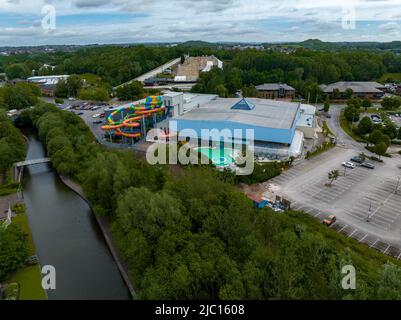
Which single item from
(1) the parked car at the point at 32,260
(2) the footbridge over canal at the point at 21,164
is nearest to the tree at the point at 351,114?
(2) the footbridge over canal at the point at 21,164

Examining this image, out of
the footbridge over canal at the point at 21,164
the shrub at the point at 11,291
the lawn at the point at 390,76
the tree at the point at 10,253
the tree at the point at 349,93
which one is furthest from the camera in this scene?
the lawn at the point at 390,76

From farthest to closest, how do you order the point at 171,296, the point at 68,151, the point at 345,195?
1. the point at 68,151
2. the point at 345,195
3. the point at 171,296

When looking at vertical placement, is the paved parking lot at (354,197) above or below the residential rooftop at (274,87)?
below

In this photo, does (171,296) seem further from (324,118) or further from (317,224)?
(324,118)

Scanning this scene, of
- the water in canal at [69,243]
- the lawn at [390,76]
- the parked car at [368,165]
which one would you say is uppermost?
the lawn at [390,76]

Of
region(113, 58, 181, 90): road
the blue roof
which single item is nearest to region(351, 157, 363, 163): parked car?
the blue roof

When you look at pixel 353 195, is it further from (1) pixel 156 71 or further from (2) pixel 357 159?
(1) pixel 156 71

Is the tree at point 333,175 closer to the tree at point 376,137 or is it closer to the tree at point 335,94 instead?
the tree at point 376,137
